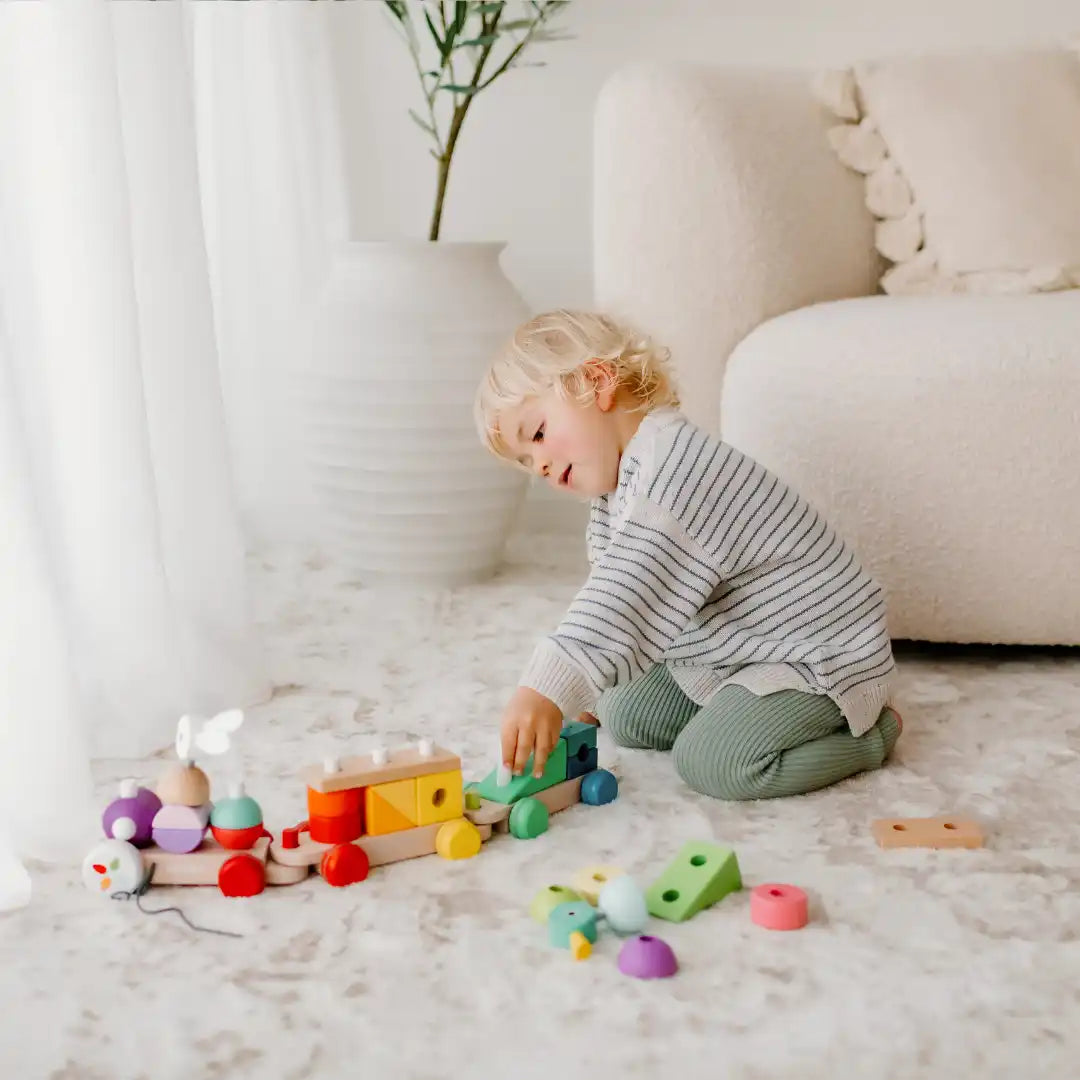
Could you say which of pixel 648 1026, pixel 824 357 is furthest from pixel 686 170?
pixel 648 1026

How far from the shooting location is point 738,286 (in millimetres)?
1692

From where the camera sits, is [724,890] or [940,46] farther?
[940,46]

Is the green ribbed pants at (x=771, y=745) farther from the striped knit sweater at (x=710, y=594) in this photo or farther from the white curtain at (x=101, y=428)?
the white curtain at (x=101, y=428)

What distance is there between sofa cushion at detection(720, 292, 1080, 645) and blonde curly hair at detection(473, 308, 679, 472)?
0.91ft

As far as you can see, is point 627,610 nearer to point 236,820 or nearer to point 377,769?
point 377,769

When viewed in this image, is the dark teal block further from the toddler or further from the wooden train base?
the wooden train base

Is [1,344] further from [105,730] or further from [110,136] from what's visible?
[105,730]

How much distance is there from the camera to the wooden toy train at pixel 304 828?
1034mm

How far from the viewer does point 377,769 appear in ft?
3.51

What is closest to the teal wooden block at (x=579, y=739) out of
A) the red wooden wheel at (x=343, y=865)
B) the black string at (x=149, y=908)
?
the red wooden wheel at (x=343, y=865)

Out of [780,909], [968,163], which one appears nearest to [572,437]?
[780,909]

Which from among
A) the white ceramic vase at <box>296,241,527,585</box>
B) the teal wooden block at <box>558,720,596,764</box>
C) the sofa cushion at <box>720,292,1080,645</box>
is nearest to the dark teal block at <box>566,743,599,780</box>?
the teal wooden block at <box>558,720,596,764</box>

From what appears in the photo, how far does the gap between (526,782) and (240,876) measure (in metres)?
0.25

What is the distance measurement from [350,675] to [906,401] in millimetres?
693
